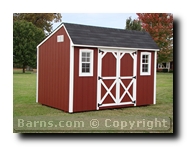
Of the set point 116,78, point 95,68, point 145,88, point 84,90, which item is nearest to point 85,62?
point 95,68

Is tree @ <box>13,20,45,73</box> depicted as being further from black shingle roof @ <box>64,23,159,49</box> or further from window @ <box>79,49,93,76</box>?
window @ <box>79,49,93,76</box>

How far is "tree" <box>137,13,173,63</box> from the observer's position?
9.96 metres

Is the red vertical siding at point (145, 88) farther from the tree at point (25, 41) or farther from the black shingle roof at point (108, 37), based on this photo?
the tree at point (25, 41)

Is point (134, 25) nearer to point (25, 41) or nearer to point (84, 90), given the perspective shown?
point (84, 90)

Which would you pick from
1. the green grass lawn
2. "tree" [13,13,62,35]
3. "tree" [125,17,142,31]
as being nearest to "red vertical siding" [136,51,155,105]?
the green grass lawn

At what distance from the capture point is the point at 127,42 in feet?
38.9

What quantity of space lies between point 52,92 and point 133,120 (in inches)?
128

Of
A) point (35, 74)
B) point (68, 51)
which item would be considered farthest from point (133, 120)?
point (35, 74)

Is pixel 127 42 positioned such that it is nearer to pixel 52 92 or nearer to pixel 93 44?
pixel 93 44

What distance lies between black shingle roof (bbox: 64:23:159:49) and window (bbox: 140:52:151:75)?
32 cm

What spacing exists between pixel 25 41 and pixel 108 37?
3.03 metres

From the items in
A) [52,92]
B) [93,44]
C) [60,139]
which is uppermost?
[93,44]

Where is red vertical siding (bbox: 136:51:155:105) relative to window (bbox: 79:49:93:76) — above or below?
below

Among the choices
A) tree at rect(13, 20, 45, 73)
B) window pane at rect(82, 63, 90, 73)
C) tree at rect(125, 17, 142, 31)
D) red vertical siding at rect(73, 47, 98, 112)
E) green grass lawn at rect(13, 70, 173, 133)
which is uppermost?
tree at rect(125, 17, 142, 31)
